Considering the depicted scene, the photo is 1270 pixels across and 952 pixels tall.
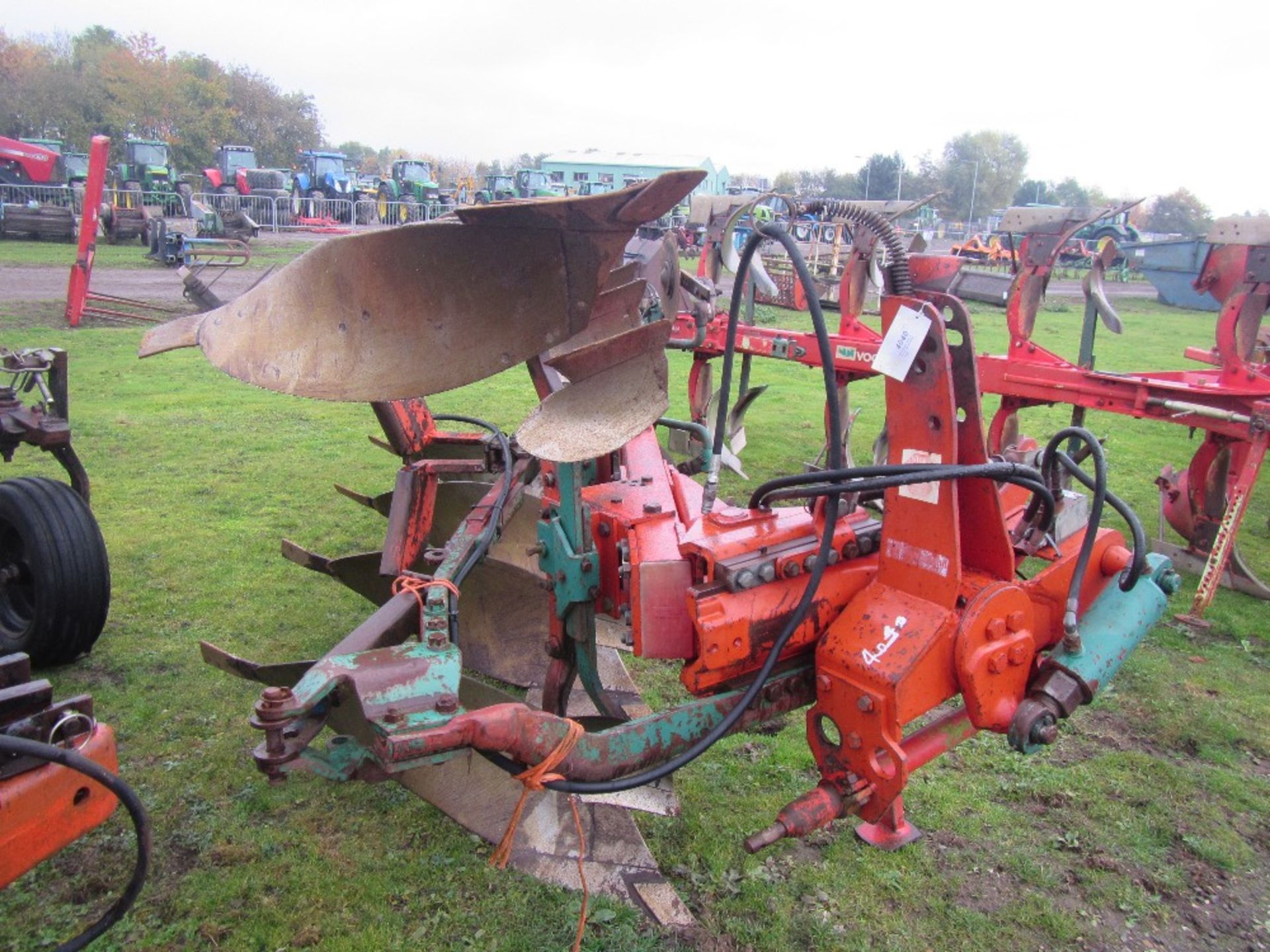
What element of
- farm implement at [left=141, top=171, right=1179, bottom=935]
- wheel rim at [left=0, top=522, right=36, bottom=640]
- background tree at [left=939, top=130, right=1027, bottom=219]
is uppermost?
background tree at [left=939, top=130, right=1027, bottom=219]

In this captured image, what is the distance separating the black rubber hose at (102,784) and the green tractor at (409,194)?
26430mm

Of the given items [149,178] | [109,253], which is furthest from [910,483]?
[149,178]

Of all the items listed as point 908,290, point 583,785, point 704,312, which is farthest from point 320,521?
point 908,290

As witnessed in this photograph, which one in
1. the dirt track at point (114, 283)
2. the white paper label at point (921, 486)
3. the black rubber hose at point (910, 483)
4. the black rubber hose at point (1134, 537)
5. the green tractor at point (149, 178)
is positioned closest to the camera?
the black rubber hose at point (910, 483)

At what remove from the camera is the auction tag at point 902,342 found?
→ 1.95 metres

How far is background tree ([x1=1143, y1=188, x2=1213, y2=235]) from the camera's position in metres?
42.9

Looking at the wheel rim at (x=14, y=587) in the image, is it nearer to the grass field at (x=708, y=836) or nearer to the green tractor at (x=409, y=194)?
the grass field at (x=708, y=836)

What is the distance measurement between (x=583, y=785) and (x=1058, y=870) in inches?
64.5

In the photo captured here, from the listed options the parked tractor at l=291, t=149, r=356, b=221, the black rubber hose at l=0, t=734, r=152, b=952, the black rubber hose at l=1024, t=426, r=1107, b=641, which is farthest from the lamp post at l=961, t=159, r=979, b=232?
the black rubber hose at l=0, t=734, r=152, b=952

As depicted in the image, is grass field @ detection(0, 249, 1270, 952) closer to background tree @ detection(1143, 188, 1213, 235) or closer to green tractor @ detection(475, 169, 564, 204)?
green tractor @ detection(475, 169, 564, 204)

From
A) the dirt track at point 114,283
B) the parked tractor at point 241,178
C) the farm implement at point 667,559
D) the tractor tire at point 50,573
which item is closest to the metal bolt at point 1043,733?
the farm implement at point 667,559

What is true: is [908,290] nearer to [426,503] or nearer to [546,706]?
[546,706]

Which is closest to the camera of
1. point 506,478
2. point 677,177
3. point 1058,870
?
point 677,177

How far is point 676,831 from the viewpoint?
2.80 metres
